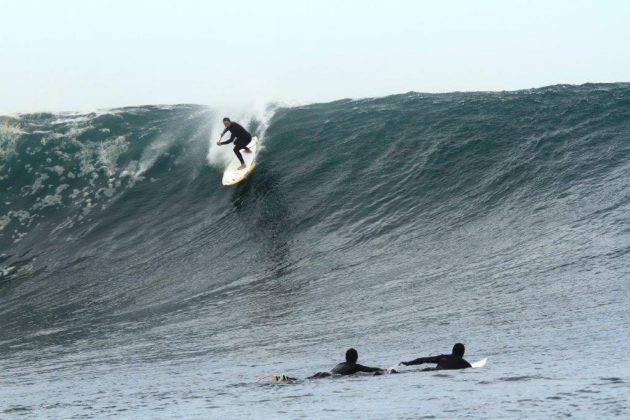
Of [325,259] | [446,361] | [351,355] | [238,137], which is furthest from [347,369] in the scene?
[238,137]

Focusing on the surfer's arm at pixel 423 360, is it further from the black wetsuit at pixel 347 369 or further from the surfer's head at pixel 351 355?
the surfer's head at pixel 351 355

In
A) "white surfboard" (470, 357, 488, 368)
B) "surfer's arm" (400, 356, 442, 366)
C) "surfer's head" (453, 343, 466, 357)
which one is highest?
"surfer's head" (453, 343, 466, 357)

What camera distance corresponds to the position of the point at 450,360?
1001 cm

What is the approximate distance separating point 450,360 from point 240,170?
15526 millimetres

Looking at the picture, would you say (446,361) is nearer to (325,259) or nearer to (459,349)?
(459,349)

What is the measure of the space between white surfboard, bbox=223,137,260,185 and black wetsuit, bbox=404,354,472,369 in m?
14.8

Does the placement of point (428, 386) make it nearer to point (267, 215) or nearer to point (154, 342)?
point (154, 342)

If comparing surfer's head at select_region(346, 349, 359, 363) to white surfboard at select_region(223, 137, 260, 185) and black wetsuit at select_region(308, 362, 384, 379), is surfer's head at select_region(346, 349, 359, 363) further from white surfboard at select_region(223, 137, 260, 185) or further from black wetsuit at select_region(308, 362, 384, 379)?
white surfboard at select_region(223, 137, 260, 185)

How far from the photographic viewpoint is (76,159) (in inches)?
1129

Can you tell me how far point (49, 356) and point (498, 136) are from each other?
15.0 meters

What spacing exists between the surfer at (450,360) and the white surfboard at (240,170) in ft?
48.5

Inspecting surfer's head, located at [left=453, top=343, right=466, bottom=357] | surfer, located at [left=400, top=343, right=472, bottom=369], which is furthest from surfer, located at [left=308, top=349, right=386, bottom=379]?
surfer's head, located at [left=453, top=343, right=466, bottom=357]

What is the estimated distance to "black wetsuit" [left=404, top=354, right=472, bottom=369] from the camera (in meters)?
9.90

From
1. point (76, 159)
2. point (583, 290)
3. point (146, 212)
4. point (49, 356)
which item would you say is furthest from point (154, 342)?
point (76, 159)
